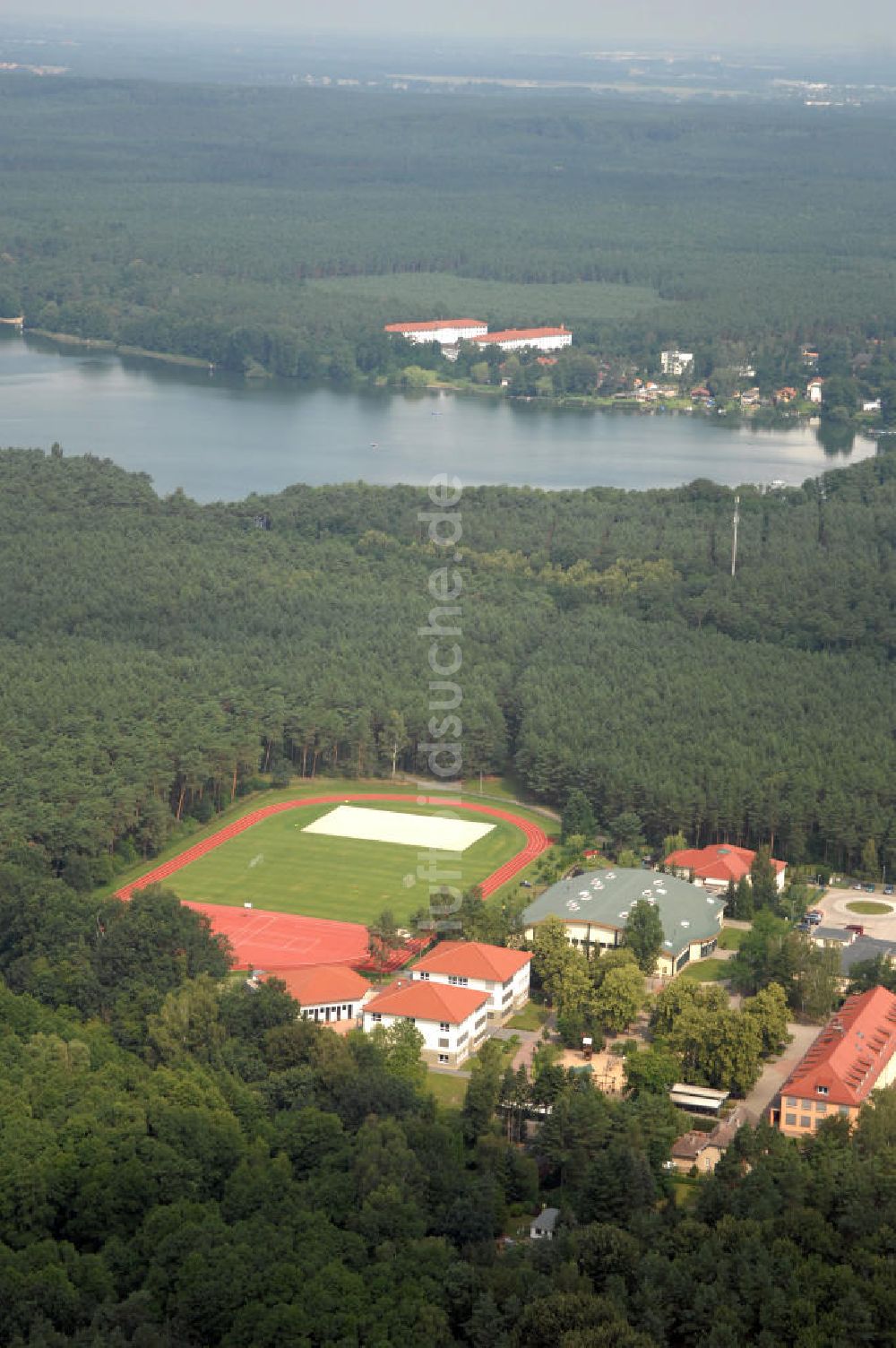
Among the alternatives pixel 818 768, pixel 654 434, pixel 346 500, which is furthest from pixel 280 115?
pixel 818 768

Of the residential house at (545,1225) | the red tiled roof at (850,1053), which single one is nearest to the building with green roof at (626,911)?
the red tiled roof at (850,1053)

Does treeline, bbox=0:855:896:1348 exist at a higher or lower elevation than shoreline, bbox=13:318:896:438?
higher

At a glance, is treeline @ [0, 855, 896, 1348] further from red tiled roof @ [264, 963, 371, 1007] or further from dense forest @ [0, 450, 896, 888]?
dense forest @ [0, 450, 896, 888]

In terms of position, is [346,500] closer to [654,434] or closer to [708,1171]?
[654,434]

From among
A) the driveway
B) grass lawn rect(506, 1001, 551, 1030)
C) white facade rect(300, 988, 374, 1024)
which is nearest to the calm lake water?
grass lawn rect(506, 1001, 551, 1030)

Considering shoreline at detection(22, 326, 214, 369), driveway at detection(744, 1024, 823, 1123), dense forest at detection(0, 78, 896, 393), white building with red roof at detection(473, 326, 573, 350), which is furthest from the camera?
dense forest at detection(0, 78, 896, 393)

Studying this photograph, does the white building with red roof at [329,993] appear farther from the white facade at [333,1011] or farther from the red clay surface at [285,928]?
the red clay surface at [285,928]
